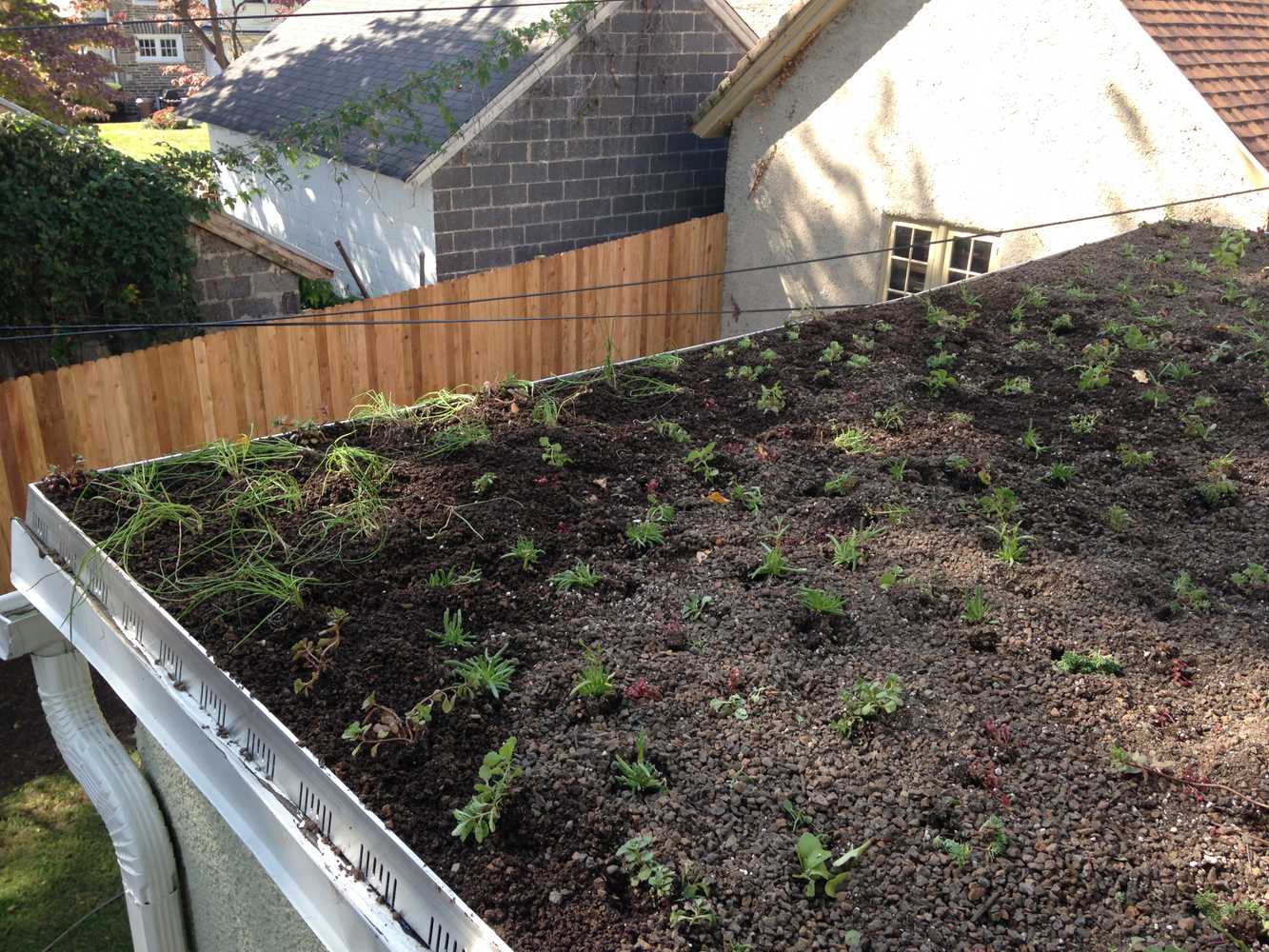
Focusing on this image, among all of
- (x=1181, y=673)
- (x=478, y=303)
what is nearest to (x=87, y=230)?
(x=478, y=303)

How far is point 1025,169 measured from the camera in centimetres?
987

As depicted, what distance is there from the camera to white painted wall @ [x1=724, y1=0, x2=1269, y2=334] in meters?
8.94

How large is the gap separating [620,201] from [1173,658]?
10.3 meters

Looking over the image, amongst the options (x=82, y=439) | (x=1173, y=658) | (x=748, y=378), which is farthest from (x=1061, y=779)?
(x=82, y=439)

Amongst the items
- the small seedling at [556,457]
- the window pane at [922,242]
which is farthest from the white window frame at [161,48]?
the small seedling at [556,457]

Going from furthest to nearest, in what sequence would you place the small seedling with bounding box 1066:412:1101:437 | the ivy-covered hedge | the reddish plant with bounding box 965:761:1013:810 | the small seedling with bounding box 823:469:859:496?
the ivy-covered hedge → the small seedling with bounding box 1066:412:1101:437 → the small seedling with bounding box 823:469:859:496 → the reddish plant with bounding box 965:761:1013:810

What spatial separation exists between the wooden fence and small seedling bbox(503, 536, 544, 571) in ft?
5.18

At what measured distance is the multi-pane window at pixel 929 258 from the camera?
10.6 metres

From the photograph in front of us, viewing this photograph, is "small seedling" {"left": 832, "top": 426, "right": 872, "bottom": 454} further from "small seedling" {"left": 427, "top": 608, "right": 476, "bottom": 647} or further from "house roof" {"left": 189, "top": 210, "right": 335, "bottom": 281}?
"house roof" {"left": 189, "top": 210, "right": 335, "bottom": 281}

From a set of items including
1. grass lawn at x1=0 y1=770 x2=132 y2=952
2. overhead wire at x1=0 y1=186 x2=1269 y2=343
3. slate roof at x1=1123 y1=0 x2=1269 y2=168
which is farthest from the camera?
slate roof at x1=1123 y1=0 x2=1269 y2=168

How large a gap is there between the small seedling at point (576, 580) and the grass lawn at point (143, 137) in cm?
2363

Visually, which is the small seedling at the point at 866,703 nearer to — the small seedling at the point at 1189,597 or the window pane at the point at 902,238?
the small seedling at the point at 1189,597

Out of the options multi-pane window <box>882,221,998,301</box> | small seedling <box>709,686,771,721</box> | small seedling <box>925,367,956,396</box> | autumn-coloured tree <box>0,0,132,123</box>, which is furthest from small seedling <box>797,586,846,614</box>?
autumn-coloured tree <box>0,0,132,123</box>

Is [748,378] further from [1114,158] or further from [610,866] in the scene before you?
[1114,158]
